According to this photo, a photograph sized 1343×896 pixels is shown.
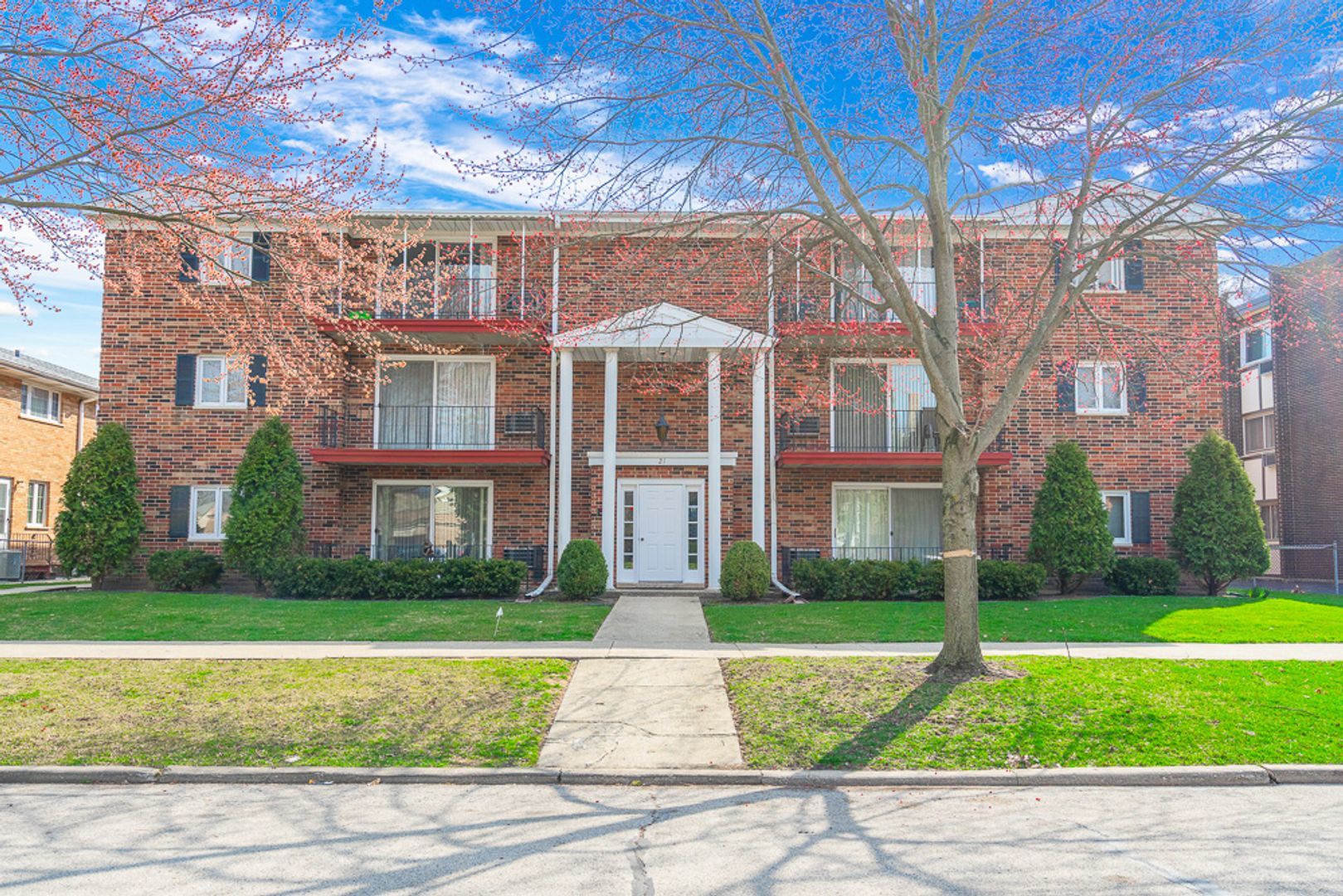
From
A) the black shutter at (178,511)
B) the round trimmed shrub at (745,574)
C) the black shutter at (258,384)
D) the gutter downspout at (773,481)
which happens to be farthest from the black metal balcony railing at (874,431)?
the black shutter at (178,511)

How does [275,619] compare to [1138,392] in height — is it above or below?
below

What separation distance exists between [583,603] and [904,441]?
751 centimetres

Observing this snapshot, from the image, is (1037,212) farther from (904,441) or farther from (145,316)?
(145,316)

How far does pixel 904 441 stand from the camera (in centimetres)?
1972

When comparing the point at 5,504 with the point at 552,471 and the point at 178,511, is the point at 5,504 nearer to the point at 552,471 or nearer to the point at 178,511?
the point at 178,511

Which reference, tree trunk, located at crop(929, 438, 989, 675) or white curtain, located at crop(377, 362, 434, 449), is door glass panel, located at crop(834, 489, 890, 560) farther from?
tree trunk, located at crop(929, 438, 989, 675)

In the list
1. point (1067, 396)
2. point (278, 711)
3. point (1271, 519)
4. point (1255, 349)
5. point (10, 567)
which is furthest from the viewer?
point (1271, 519)

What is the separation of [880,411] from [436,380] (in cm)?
878

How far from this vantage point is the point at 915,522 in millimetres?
20047

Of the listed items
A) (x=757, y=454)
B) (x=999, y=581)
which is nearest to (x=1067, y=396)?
(x=999, y=581)

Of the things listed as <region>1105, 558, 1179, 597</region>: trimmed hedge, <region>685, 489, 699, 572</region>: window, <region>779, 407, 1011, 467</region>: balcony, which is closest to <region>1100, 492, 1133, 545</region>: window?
<region>1105, 558, 1179, 597</region>: trimmed hedge

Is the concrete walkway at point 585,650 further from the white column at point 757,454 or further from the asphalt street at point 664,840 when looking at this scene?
the white column at point 757,454

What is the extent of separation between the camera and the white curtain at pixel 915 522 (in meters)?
19.9

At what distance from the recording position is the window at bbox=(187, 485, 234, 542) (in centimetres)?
1936
